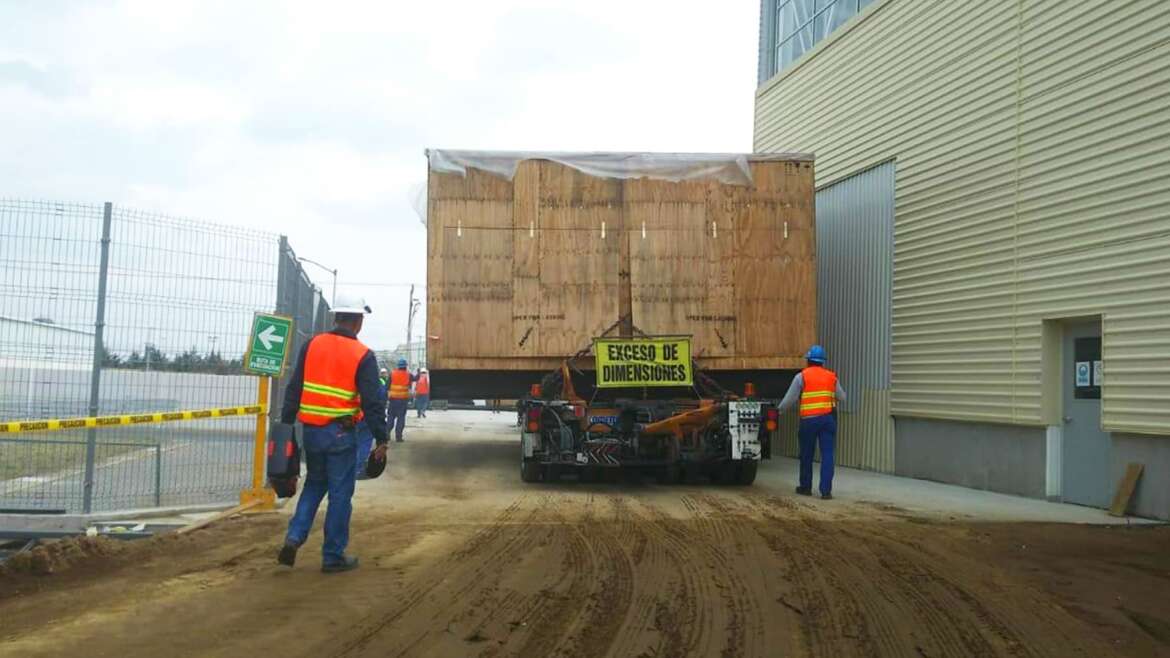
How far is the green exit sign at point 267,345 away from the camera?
9.09 m

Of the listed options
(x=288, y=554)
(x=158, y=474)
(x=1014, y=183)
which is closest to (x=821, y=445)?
(x=1014, y=183)

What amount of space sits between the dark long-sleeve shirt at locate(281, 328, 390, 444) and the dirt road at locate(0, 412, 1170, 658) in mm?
933

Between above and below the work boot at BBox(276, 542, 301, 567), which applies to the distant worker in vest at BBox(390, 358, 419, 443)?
above

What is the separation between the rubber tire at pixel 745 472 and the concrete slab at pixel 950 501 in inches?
19.5

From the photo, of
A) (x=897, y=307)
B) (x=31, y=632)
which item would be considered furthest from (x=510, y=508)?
(x=897, y=307)

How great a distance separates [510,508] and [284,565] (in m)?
3.36

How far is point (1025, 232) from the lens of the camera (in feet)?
37.2

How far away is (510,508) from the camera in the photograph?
960 centimetres

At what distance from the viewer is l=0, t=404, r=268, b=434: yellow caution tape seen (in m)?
6.70

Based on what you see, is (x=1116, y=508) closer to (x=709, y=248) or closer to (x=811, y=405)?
(x=811, y=405)

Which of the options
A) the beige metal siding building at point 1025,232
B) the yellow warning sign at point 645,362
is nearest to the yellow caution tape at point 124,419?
the yellow warning sign at point 645,362

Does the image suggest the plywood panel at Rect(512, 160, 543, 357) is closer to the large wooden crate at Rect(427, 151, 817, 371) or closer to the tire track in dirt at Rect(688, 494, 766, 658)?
the large wooden crate at Rect(427, 151, 817, 371)

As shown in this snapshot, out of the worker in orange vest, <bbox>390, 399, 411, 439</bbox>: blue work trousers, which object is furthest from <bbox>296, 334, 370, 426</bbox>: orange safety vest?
<bbox>390, 399, 411, 439</bbox>: blue work trousers

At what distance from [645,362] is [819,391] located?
1.96m
